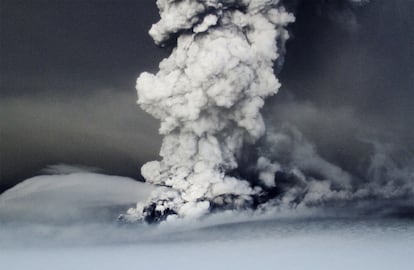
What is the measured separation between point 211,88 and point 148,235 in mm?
1563

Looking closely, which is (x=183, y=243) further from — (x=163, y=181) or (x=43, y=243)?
(x=43, y=243)

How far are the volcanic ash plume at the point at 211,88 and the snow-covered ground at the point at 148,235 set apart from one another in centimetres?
36

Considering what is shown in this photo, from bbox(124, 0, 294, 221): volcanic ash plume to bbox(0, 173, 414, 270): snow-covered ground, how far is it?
36cm

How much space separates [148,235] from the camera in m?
6.51

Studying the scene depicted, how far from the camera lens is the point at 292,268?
6.07 meters

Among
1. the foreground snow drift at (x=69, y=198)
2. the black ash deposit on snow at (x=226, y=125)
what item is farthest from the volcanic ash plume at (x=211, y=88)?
the foreground snow drift at (x=69, y=198)


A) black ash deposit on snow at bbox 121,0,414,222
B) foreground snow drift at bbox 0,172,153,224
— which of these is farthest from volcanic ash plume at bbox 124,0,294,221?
foreground snow drift at bbox 0,172,153,224

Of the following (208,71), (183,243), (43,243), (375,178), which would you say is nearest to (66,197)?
(43,243)

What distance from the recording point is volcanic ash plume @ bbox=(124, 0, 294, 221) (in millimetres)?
6961

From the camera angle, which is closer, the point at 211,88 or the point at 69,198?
the point at 69,198

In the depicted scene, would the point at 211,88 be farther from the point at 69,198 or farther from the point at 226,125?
the point at 69,198

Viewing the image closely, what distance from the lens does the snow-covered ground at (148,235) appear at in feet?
20.3

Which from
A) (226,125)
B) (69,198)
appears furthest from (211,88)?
(69,198)

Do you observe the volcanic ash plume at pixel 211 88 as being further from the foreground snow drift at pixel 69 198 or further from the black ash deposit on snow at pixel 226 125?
the foreground snow drift at pixel 69 198
